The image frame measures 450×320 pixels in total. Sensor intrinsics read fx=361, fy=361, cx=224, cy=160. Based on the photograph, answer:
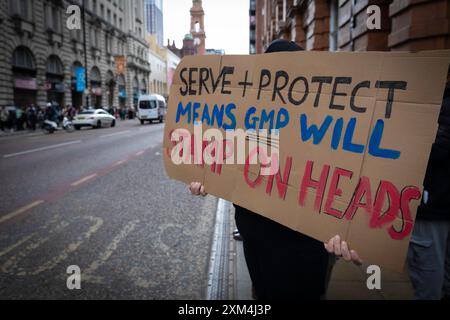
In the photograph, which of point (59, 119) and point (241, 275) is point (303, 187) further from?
point (59, 119)

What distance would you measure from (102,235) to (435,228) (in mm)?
3450

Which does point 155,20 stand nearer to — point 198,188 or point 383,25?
point 383,25

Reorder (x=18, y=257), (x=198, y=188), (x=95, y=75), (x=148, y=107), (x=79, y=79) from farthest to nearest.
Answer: (x=95, y=75), (x=79, y=79), (x=148, y=107), (x=18, y=257), (x=198, y=188)

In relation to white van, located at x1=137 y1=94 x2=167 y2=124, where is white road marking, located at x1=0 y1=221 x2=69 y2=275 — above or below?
below

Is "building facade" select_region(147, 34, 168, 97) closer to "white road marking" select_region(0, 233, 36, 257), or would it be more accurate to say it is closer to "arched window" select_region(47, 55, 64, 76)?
"arched window" select_region(47, 55, 64, 76)

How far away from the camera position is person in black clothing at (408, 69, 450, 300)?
200 cm

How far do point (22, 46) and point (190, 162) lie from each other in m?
29.5

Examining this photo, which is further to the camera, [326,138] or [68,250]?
[68,250]

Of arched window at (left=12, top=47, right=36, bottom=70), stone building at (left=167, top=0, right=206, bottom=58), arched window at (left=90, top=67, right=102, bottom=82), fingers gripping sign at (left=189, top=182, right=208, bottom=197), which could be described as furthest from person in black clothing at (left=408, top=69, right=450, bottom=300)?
stone building at (left=167, top=0, right=206, bottom=58)

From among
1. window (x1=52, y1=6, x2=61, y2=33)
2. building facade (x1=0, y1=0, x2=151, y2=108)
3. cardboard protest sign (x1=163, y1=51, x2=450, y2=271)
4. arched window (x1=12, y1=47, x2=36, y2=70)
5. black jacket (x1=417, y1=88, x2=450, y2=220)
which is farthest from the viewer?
window (x1=52, y1=6, x2=61, y2=33)

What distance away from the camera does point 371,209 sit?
1481 mm

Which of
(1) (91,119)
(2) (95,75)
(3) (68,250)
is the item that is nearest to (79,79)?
(2) (95,75)

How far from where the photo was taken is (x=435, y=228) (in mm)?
2266
